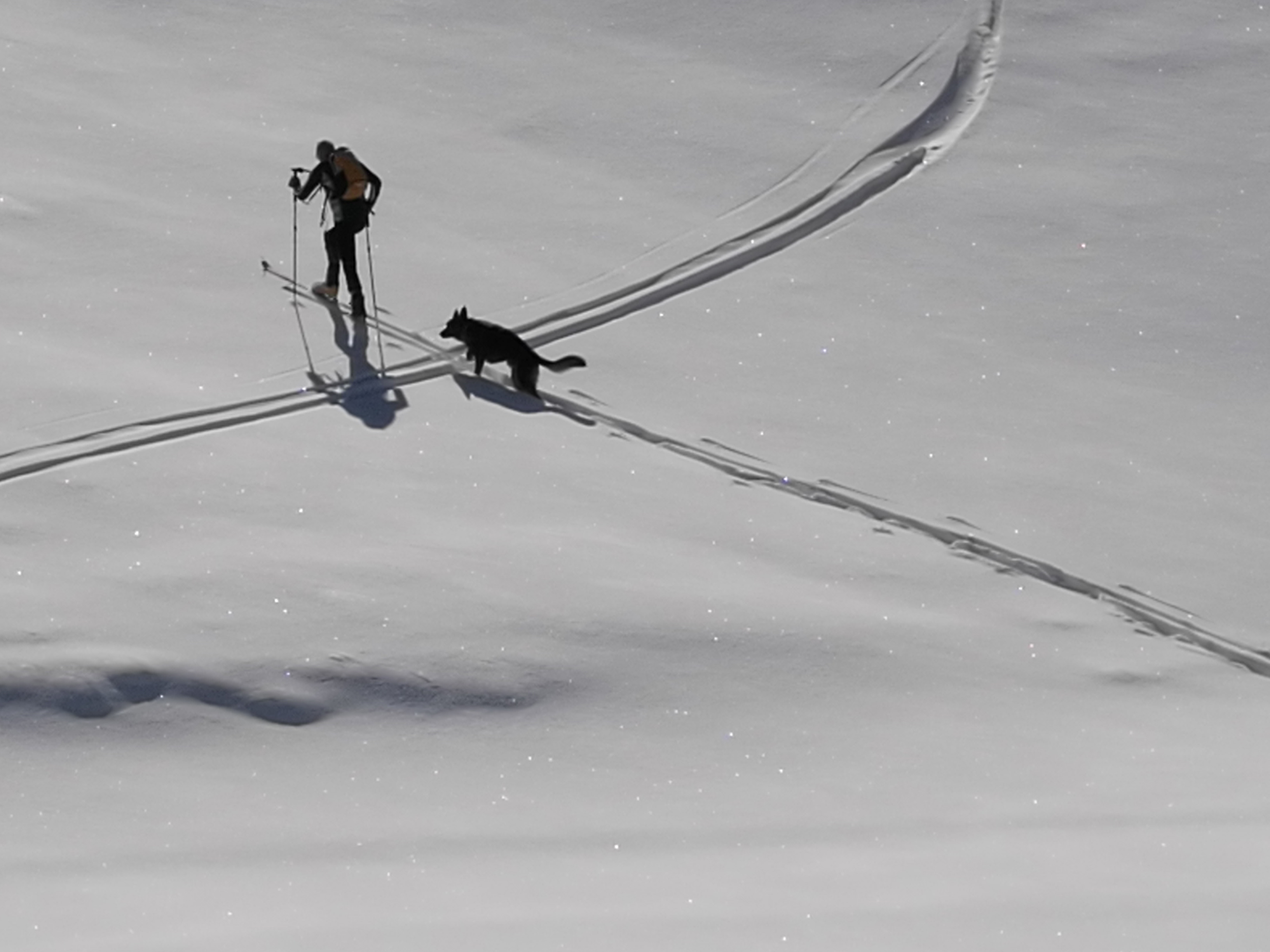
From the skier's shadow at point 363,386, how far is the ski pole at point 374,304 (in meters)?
0.05

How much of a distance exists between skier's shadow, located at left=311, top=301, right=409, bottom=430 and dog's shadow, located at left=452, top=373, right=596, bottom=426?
0.40 metres

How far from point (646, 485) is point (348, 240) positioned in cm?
282

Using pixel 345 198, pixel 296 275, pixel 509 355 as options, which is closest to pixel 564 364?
pixel 509 355

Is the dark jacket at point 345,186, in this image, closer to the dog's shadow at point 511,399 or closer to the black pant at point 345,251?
the black pant at point 345,251

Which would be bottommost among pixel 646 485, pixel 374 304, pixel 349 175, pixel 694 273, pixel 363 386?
pixel 646 485

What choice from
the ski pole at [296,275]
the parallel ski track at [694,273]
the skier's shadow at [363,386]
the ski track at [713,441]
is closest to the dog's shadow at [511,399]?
the ski track at [713,441]

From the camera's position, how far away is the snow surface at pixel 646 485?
238 inches

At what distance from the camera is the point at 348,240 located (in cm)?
1074

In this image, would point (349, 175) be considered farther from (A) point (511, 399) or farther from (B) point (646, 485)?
(B) point (646, 485)

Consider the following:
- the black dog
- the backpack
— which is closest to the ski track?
the black dog

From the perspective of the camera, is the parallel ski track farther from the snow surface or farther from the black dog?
the black dog

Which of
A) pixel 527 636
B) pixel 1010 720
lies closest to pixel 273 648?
pixel 527 636

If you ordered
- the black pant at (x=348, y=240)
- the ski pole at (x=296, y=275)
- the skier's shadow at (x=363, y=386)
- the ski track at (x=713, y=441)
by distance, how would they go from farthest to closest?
the black pant at (x=348, y=240) → the ski pole at (x=296, y=275) → the skier's shadow at (x=363, y=386) → the ski track at (x=713, y=441)

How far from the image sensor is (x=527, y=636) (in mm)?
7332
